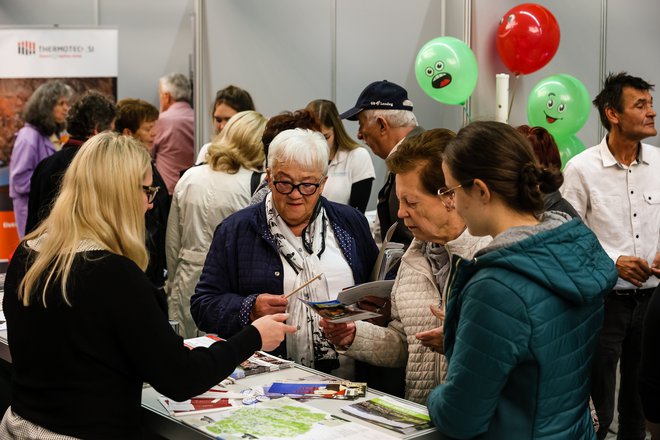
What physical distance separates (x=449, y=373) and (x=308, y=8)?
5489 mm

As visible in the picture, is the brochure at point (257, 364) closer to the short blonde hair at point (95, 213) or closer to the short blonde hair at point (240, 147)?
the short blonde hair at point (95, 213)

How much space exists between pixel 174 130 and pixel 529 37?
303cm

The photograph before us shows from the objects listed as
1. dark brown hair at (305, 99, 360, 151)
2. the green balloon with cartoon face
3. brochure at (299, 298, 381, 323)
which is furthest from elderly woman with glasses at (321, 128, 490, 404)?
the green balloon with cartoon face

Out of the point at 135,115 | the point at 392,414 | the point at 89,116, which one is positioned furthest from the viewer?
the point at 135,115

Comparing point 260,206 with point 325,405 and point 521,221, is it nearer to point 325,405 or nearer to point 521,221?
point 325,405

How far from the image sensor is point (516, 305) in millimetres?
1943

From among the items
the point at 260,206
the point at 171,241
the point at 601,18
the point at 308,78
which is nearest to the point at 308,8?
the point at 308,78

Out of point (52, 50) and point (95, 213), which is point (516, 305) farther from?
point (52, 50)

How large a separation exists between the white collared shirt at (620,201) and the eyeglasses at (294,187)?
69.7 inches

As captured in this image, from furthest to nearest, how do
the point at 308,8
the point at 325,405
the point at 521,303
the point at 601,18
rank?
the point at 308,8 → the point at 601,18 → the point at 325,405 → the point at 521,303

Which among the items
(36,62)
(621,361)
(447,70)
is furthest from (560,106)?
(36,62)

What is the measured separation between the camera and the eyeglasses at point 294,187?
3.04 meters

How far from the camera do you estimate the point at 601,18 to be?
6.13 m

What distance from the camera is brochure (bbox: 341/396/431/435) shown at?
7.42ft
